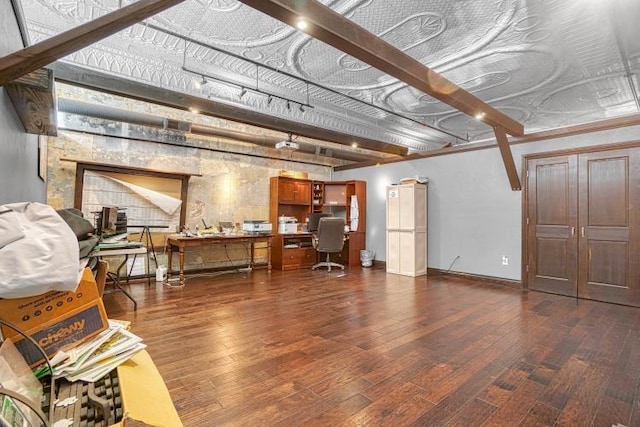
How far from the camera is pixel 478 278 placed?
536cm

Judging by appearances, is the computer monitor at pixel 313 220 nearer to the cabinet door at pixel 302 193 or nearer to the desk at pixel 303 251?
the desk at pixel 303 251

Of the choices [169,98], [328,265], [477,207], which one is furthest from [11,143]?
[477,207]

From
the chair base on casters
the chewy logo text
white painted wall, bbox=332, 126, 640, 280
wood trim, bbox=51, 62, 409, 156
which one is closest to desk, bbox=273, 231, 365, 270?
the chair base on casters

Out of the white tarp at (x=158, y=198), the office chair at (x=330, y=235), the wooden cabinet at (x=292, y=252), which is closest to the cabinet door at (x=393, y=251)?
the office chair at (x=330, y=235)

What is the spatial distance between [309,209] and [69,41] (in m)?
6.07

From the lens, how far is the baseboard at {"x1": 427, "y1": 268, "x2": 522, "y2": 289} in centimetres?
494

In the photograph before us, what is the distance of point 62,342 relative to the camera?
113cm

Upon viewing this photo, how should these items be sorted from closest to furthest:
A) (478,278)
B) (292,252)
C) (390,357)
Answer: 1. (390,357)
2. (478,278)
3. (292,252)

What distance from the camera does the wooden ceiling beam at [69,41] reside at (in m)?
1.38

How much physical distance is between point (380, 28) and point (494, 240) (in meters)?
3.78

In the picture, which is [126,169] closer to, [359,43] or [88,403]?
[359,43]

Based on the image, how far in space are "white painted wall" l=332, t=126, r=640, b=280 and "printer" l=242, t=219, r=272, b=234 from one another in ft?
9.79

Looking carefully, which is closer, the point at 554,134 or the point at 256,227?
the point at 554,134

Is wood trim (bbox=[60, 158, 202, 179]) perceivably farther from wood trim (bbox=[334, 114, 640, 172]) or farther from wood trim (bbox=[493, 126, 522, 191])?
wood trim (bbox=[493, 126, 522, 191])
